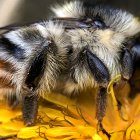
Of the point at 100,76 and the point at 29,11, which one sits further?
the point at 29,11

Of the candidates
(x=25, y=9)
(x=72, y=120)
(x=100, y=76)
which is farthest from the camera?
(x=25, y=9)

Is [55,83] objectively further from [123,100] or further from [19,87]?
[123,100]

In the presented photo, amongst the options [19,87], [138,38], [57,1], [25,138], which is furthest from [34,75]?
[57,1]

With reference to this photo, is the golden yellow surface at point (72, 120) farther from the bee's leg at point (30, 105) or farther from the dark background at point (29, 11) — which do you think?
the dark background at point (29, 11)

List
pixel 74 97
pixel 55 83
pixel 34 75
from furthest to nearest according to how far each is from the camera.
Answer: pixel 74 97 < pixel 55 83 < pixel 34 75

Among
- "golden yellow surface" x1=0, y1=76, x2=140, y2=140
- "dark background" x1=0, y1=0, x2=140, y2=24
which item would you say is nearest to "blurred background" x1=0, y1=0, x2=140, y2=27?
"dark background" x1=0, y1=0, x2=140, y2=24

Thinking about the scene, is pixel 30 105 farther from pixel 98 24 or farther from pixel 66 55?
pixel 98 24

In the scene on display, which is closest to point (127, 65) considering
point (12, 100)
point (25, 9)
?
point (12, 100)
